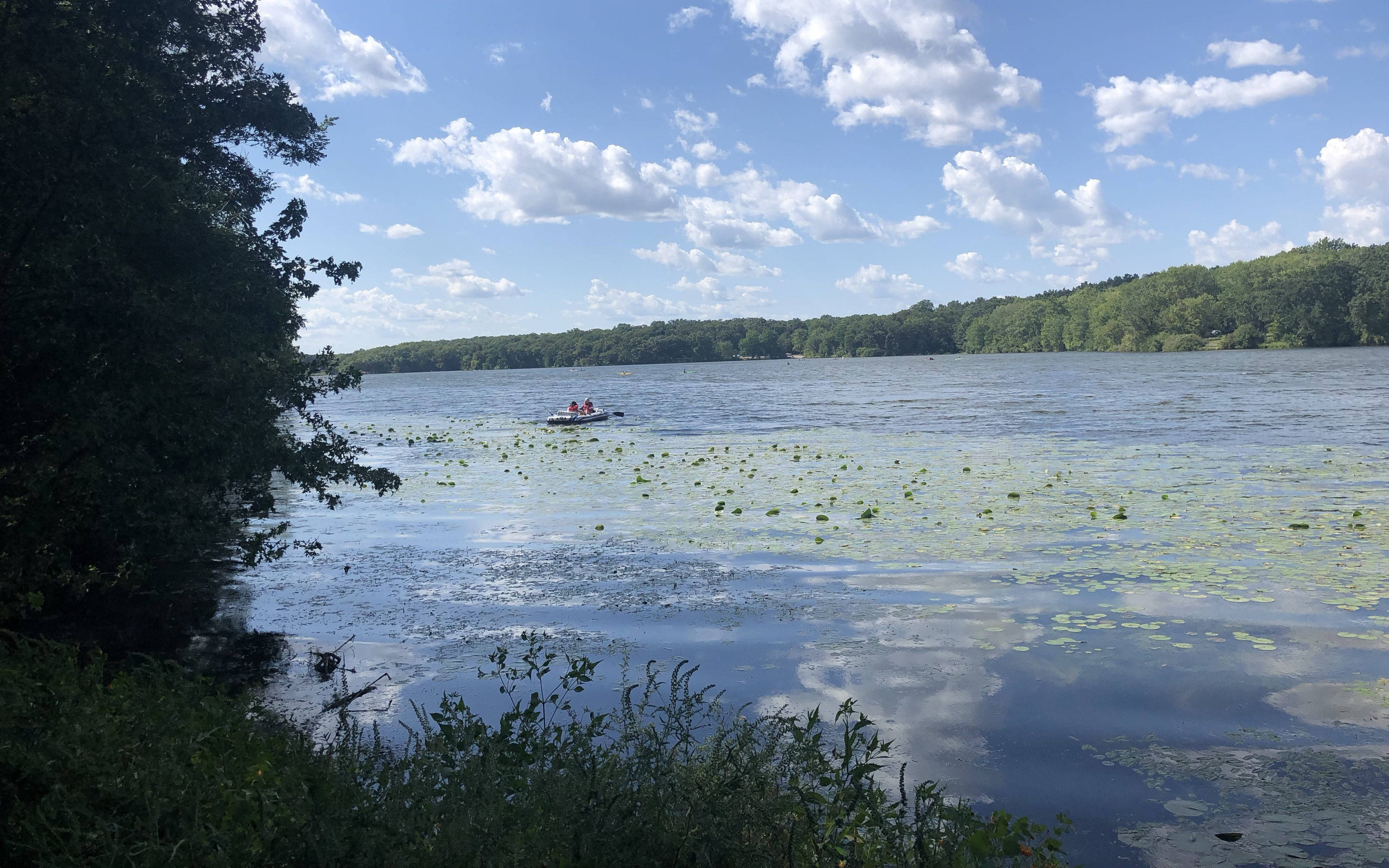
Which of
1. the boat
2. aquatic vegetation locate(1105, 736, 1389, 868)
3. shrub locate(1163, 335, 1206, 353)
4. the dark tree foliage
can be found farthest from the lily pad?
shrub locate(1163, 335, 1206, 353)

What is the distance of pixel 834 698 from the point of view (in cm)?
843

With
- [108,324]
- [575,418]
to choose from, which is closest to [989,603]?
[108,324]

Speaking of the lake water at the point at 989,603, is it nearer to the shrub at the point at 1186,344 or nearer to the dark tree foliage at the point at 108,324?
the dark tree foliage at the point at 108,324

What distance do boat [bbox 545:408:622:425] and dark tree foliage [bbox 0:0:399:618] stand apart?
34.9 metres

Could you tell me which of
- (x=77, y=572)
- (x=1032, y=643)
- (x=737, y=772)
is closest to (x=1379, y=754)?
(x=1032, y=643)

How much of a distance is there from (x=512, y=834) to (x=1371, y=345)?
452 feet

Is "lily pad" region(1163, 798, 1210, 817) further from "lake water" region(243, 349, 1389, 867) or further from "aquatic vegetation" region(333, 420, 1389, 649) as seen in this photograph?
"aquatic vegetation" region(333, 420, 1389, 649)

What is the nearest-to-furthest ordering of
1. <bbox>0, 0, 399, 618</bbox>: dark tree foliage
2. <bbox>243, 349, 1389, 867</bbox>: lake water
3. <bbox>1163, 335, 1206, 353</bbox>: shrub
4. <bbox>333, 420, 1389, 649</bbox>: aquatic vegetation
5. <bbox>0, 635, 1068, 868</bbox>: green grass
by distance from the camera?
<bbox>0, 635, 1068, 868</bbox>: green grass, <bbox>243, 349, 1389, 867</bbox>: lake water, <bbox>0, 0, 399, 618</bbox>: dark tree foliage, <bbox>333, 420, 1389, 649</bbox>: aquatic vegetation, <bbox>1163, 335, 1206, 353</bbox>: shrub

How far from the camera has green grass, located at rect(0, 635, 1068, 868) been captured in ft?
14.7

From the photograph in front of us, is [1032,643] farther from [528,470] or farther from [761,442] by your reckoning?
[761,442]

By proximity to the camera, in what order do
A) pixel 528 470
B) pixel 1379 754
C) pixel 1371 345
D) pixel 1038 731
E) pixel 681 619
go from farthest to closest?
1. pixel 1371 345
2. pixel 528 470
3. pixel 681 619
4. pixel 1038 731
5. pixel 1379 754

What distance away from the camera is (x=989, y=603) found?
37.6ft

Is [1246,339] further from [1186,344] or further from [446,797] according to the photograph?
[446,797]

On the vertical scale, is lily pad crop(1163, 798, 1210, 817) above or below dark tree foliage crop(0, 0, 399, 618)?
below
